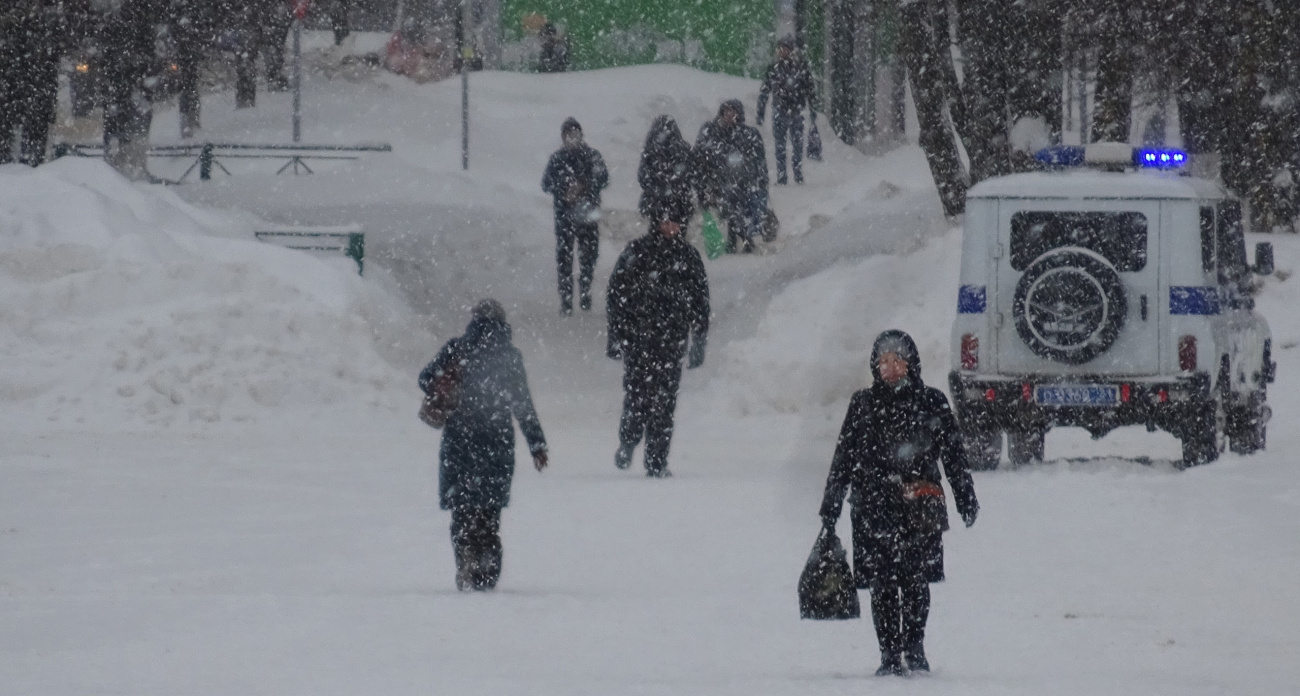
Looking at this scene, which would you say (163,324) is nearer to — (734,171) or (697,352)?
(697,352)

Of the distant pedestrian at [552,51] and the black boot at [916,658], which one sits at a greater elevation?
the distant pedestrian at [552,51]

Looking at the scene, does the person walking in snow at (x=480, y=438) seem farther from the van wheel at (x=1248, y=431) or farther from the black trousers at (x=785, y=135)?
the black trousers at (x=785, y=135)

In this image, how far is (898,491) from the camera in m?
8.01

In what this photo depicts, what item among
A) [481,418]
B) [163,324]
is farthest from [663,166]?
[481,418]

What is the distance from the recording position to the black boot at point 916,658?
26.5ft

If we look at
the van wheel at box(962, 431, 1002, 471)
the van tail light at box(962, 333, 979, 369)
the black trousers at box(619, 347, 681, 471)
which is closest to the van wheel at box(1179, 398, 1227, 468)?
the van wheel at box(962, 431, 1002, 471)

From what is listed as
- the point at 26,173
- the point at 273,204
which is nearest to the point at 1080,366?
the point at 26,173

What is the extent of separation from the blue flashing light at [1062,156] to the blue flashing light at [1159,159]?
362 millimetres

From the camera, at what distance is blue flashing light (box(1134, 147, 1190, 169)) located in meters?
14.9

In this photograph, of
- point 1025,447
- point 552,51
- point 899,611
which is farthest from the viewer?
point 552,51

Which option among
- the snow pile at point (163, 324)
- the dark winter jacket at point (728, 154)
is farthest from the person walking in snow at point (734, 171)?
the snow pile at point (163, 324)

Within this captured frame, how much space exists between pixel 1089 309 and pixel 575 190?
815 cm

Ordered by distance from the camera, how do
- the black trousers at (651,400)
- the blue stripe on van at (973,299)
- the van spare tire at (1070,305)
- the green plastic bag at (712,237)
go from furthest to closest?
1. the green plastic bag at (712,237)
2. the blue stripe on van at (973,299)
3. the black trousers at (651,400)
4. the van spare tire at (1070,305)

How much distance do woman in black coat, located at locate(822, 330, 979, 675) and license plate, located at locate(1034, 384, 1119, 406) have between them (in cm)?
635
